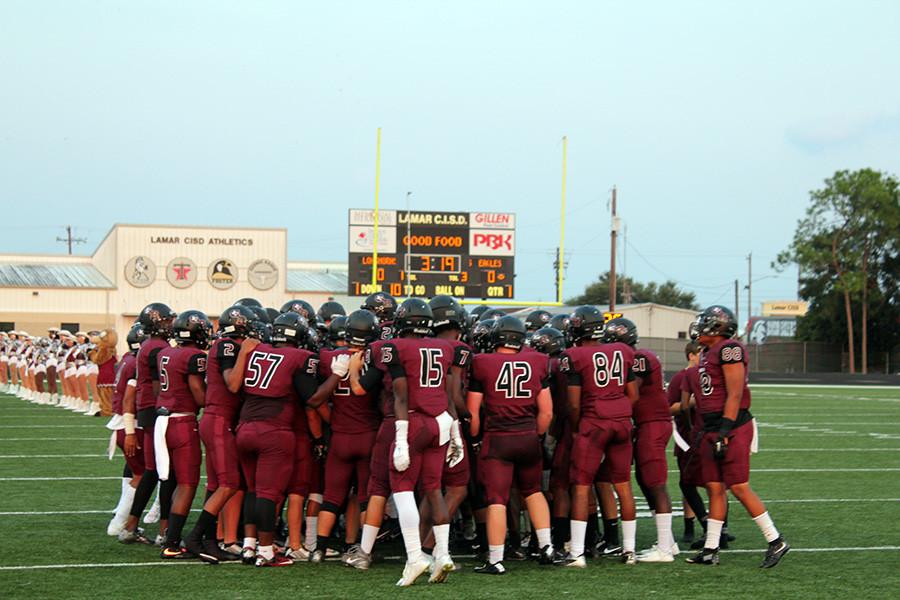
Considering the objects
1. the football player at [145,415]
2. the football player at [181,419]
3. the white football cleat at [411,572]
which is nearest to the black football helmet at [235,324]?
the football player at [181,419]

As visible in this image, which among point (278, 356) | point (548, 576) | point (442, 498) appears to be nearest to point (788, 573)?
point (548, 576)

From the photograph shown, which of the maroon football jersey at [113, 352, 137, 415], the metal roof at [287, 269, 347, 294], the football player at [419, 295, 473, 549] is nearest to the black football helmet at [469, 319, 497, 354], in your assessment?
the football player at [419, 295, 473, 549]

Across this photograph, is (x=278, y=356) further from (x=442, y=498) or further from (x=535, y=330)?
(x=535, y=330)

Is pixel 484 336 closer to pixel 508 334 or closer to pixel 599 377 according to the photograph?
pixel 508 334

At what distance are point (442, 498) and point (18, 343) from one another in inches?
964

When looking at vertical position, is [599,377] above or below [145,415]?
above

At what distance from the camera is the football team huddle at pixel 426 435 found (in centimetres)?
761

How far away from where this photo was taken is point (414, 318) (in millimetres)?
7586

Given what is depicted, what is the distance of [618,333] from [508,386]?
1104 millimetres

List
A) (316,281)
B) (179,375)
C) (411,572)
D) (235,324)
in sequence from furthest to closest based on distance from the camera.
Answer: (316,281), (179,375), (235,324), (411,572)

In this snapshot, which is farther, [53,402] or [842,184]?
[842,184]

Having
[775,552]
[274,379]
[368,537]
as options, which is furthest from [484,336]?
[775,552]

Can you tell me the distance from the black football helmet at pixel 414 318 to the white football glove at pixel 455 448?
2.20 ft

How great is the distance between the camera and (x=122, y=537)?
872cm
